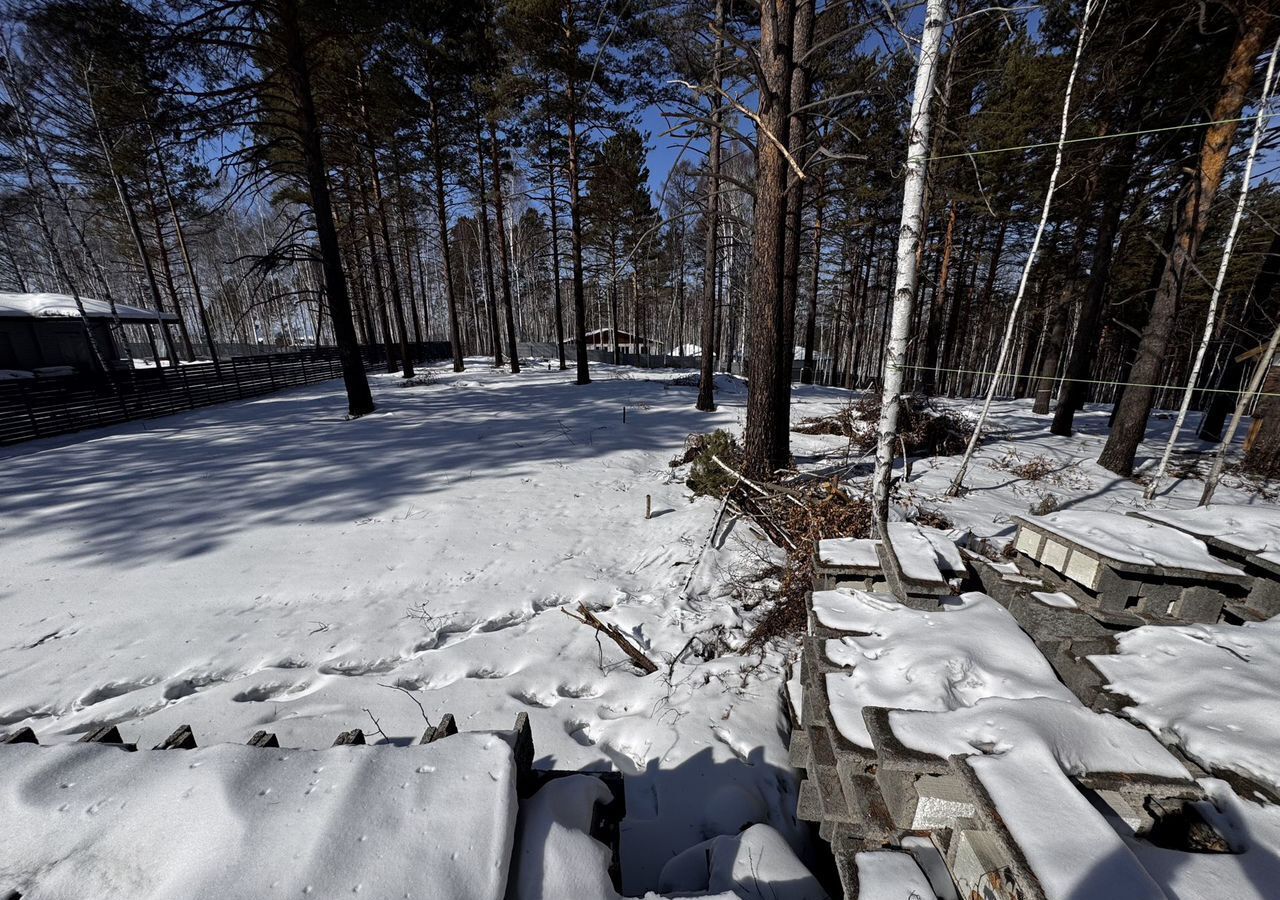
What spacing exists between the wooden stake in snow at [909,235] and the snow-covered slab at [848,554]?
456mm

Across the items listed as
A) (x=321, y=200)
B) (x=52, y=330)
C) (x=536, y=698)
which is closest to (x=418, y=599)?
(x=536, y=698)

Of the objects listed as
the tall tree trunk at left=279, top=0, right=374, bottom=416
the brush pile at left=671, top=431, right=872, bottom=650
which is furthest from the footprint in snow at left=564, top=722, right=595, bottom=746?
the tall tree trunk at left=279, top=0, right=374, bottom=416

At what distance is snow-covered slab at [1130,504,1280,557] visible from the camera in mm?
2533

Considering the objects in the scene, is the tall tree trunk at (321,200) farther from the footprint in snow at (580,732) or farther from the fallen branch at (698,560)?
the footprint in snow at (580,732)

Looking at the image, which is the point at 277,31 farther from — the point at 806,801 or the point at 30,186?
the point at 806,801

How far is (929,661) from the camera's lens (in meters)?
2.06

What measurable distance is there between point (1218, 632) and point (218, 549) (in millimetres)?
7623

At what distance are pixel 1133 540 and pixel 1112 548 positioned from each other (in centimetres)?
28

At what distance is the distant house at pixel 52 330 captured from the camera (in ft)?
52.0

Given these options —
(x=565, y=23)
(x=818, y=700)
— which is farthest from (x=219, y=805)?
(x=565, y=23)

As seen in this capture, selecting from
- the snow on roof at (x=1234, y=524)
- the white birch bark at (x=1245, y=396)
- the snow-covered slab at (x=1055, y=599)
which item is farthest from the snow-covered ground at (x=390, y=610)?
the white birch bark at (x=1245, y=396)

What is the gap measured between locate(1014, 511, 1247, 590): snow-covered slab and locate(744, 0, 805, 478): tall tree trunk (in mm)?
2907

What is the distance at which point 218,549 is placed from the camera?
4.67m

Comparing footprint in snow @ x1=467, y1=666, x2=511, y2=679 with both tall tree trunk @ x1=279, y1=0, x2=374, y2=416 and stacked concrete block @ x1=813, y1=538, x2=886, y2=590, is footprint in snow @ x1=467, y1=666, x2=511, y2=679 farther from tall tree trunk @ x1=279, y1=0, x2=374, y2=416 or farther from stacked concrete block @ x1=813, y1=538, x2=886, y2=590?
tall tree trunk @ x1=279, y1=0, x2=374, y2=416
